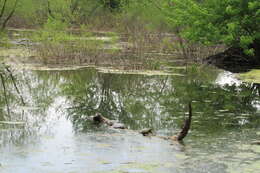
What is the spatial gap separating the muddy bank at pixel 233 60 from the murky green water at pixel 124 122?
386cm

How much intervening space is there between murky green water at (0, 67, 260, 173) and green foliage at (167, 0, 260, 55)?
2.36 m

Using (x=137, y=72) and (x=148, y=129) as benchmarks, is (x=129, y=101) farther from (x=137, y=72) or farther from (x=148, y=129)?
(x=137, y=72)

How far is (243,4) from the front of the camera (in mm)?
19734

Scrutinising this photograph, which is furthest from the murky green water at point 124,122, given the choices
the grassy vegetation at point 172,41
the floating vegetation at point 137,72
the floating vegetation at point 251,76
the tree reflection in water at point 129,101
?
the grassy vegetation at point 172,41

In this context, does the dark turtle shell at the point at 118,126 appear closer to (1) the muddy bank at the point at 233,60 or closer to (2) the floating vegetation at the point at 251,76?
(2) the floating vegetation at the point at 251,76

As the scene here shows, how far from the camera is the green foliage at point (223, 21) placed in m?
19.4

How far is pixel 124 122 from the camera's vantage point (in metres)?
10.9

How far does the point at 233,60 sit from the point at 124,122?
1242cm

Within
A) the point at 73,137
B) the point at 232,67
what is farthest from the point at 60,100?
the point at 232,67

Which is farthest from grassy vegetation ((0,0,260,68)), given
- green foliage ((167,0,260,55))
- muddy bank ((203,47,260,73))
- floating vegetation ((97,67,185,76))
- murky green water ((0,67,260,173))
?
murky green water ((0,67,260,173))

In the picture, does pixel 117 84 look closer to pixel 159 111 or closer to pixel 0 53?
pixel 159 111

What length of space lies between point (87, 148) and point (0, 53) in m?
15.0

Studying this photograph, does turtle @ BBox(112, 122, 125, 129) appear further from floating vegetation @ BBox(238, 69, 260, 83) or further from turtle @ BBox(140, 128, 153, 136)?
floating vegetation @ BBox(238, 69, 260, 83)

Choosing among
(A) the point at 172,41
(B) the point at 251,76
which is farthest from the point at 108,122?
(A) the point at 172,41
